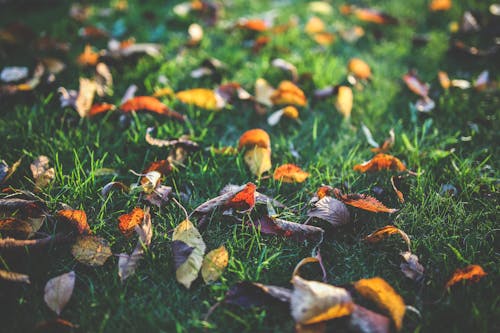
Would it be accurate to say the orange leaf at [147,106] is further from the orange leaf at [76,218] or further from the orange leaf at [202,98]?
the orange leaf at [76,218]

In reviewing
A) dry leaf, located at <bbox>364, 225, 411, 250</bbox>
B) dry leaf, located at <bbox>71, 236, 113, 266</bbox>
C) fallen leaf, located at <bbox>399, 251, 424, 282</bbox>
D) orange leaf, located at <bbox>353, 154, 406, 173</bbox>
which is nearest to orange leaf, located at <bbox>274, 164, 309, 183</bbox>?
orange leaf, located at <bbox>353, 154, 406, 173</bbox>

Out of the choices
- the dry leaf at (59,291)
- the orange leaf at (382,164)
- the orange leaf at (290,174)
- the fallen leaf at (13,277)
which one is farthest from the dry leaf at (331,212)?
the fallen leaf at (13,277)

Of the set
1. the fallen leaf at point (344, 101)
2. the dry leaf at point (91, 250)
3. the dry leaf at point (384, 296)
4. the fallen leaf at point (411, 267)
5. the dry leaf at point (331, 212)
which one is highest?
the fallen leaf at point (344, 101)

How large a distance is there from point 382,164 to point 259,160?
56cm

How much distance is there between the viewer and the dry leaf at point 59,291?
125 centimetres

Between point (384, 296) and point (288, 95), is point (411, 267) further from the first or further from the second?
point (288, 95)

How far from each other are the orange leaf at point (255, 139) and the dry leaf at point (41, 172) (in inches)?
33.8

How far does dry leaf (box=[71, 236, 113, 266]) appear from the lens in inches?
54.9

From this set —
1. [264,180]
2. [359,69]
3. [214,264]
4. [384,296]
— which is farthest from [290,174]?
[359,69]

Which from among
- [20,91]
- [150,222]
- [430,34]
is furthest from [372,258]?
[430,34]

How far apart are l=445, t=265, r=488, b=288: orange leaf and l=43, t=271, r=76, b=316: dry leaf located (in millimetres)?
1261

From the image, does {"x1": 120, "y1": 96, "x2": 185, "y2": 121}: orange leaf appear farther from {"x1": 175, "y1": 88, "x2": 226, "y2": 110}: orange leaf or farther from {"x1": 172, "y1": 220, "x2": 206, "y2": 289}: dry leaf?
{"x1": 172, "y1": 220, "x2": 206, "y2": 289}: dry leaf

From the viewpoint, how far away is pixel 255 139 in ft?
6.02

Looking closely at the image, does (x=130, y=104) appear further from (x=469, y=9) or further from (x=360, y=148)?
(x=469, y=9)
